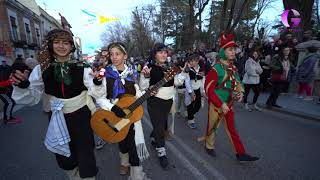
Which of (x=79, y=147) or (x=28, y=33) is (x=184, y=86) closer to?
(x=79, y=147)

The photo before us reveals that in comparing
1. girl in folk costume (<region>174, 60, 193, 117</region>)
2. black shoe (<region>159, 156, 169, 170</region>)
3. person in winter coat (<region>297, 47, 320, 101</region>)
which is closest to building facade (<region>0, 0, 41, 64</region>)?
girl in folk costume (<region>174, 60, 193, 117</region>)

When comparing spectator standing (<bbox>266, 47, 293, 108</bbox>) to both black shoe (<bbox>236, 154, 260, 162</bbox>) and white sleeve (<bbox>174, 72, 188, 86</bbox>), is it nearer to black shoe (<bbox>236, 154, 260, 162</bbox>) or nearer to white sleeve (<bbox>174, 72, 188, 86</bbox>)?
black shoe (<bbox>236, 154, 260, 162</bbox>)

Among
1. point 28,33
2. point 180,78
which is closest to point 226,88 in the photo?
point 180,78

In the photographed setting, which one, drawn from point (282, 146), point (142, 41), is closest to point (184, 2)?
point (142, 41)

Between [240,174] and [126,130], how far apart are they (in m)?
1.82

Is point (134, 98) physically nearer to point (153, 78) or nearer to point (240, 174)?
point (153, 78)

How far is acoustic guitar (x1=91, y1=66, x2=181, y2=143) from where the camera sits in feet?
10.2

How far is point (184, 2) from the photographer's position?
3259 cm

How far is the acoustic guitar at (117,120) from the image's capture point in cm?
312

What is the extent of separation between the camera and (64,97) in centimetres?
275

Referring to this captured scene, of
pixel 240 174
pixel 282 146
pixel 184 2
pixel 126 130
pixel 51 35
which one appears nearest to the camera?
pixel 51 35

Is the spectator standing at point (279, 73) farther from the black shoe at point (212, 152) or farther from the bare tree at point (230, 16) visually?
the bare tree at point (230, 16)

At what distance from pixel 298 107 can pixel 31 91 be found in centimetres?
792

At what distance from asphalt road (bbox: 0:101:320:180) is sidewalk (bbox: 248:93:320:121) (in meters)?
0.36
